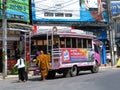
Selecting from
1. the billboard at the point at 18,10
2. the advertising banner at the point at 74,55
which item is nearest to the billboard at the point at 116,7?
the billboard at the point at 18,10

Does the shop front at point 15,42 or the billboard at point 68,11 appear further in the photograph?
the billboard at point 68,11

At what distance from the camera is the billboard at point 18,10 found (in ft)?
112

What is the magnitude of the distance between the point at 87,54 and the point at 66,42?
283 cm

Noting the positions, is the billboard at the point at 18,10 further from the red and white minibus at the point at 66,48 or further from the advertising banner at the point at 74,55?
the advertising banner at the point at 74,55

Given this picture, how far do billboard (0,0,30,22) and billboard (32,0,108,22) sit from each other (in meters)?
1.58

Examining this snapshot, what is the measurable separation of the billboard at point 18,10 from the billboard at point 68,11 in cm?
158

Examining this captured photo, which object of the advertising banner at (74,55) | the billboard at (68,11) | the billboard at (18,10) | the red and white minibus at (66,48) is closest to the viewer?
the red and white minibus at (66,48)

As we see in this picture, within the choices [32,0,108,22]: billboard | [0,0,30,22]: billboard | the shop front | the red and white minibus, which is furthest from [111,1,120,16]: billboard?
the red and white minibus

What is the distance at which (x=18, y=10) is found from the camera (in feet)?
116

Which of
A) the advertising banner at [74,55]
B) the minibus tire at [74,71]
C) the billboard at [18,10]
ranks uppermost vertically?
the billboard at [18,10]

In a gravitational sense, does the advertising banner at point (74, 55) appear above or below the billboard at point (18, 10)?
below

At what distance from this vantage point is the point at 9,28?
33.3 m

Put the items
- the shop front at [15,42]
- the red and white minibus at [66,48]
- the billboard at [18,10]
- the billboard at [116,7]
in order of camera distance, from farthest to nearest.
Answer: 1. the billboard at [116,7]
2. the shop front at [15,42]
3. the billboard at [18,10]
4. the red and white minibus at [66,48]

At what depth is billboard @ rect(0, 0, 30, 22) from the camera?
34281mm
